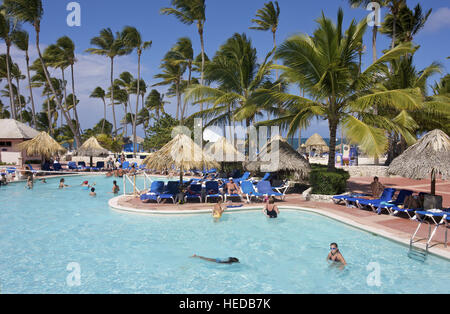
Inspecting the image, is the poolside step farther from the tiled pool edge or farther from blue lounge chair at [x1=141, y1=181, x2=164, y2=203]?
blue lounge chair at [x1=141, y1=181, x2=164, y2=203]

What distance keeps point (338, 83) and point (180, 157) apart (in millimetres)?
6877

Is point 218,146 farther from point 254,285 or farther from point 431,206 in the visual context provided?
point 254,285

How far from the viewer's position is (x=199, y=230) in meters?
8.30

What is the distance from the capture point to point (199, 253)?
6.68 m

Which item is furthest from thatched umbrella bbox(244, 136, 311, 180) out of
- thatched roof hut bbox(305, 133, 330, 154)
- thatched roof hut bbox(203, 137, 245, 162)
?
thatched roof hut bbox(305, 133, 330, 154)

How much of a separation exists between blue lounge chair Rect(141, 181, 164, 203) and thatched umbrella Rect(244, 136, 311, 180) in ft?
17.2

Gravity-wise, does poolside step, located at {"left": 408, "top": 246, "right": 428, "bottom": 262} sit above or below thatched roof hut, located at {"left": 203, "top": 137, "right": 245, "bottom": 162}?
below

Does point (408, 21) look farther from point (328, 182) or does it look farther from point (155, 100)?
point (155, 100)

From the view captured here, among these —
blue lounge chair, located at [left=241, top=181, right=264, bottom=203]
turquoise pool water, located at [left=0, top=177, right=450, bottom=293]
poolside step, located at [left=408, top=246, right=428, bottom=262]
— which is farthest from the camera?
blue lounge chair, located at [left=241, top=181, right=264, bottom=203]

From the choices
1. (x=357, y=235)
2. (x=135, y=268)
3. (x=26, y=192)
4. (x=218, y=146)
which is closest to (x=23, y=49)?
(x=26, y=192)

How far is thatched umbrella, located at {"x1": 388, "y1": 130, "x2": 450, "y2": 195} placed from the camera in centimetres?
780

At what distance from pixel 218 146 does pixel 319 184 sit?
27.2 feet

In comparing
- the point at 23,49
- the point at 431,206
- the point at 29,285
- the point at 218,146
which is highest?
the point at 23,49
